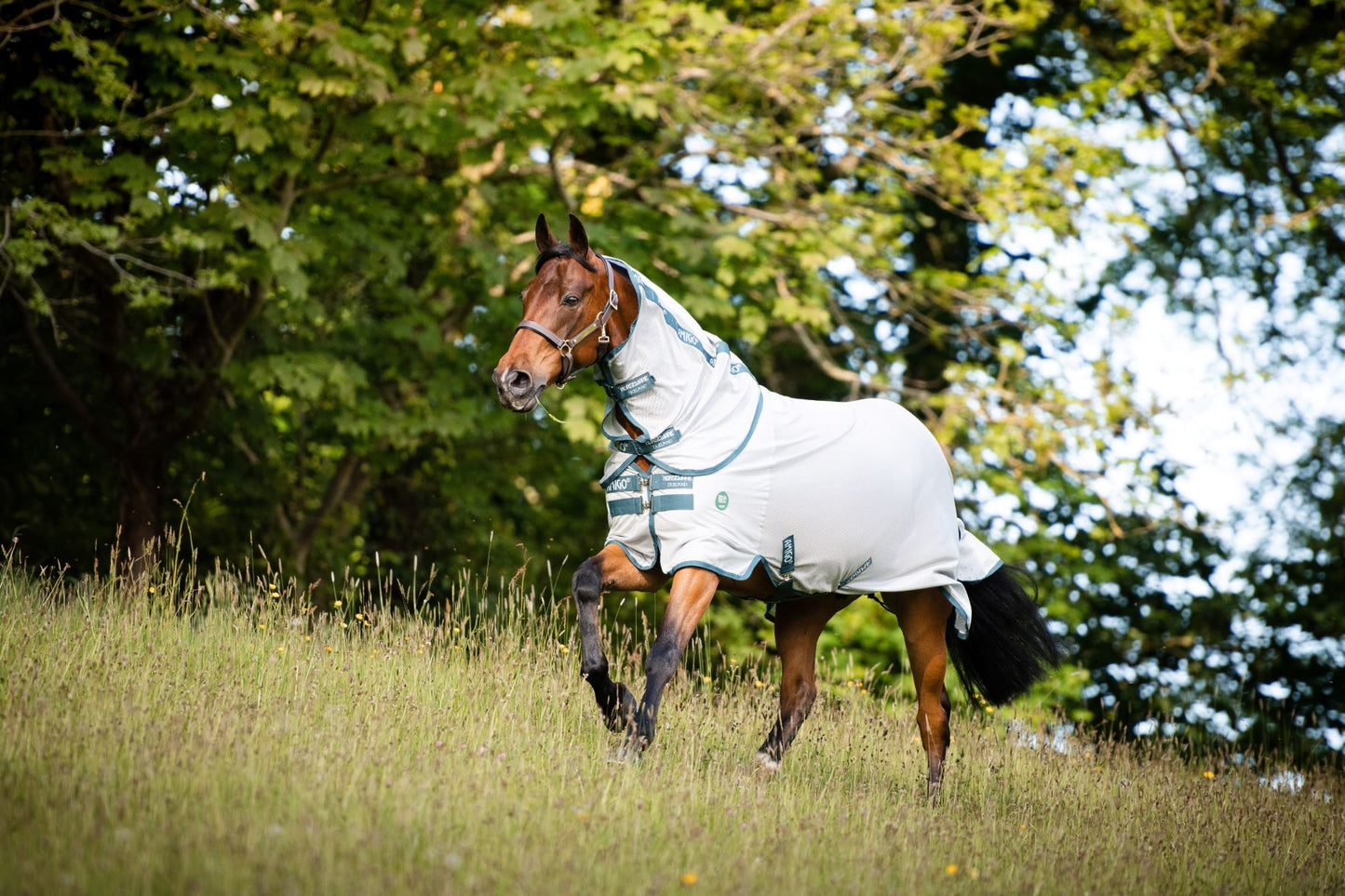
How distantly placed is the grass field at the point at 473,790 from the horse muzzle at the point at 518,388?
1.35 m

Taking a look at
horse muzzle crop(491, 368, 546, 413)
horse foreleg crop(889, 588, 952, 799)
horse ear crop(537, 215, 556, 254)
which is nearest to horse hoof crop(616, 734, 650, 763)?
horse muzzle crop(491, 368, 546, 413)

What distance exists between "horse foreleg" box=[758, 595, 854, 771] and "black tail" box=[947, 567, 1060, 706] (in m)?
0.70

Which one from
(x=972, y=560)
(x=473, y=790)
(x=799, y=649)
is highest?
(x=972, y=560)

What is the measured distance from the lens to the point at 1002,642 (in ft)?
21.1

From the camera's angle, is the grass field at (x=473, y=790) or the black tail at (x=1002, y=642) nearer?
the grass field at (x=473, y=790)

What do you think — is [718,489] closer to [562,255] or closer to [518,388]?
[518,388]

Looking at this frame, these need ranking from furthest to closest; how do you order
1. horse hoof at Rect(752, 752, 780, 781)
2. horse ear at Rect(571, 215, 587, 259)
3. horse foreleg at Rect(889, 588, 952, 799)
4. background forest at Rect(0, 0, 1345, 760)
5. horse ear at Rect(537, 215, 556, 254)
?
background forest at Rect(0, 0, 1345, 760), horse foreleg at Rect(889, 588, 952, 799), horse hoof at Rect(752, 752, 780, 781), horse ear at Rect(537, 215, 556, 254), horse ear at Rect(571, 215, 587, 259)

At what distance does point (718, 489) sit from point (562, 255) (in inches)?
45.3

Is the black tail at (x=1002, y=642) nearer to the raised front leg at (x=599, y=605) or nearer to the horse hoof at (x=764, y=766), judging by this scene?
the horse hoof at (x=764, y=766)

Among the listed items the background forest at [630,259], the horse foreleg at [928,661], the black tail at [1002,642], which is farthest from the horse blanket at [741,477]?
the background forest at [630,259]

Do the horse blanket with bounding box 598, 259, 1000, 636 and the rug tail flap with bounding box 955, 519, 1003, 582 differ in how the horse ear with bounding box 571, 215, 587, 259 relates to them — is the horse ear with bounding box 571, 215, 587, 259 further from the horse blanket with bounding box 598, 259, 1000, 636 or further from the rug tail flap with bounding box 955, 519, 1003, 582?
the rug tail flap with bounding box 955, 519, 1003, 582

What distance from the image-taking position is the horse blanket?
5168mm

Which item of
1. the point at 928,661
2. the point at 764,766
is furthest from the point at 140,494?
the point at 928,661

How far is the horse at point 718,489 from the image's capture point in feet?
16.6
